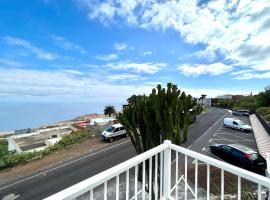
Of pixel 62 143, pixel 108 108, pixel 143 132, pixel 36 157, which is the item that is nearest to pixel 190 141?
pixel 62 143

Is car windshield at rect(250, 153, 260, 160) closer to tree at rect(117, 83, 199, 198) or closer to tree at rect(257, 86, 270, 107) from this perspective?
tree at rect(117, 83, 199, 198)

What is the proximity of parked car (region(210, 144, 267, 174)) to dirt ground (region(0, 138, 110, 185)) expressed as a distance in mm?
10555

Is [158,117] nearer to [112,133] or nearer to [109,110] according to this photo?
[112,133]

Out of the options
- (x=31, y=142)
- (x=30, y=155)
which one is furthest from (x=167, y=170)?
(x=31, y=142)

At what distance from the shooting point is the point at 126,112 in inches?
208

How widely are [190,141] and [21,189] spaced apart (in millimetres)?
14119

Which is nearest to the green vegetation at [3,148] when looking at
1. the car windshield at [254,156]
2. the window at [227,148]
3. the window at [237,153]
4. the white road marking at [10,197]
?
the white road marking at [10,197]

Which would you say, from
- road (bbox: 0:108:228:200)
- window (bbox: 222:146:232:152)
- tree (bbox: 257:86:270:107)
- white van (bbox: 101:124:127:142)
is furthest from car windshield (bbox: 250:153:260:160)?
tree (bbox: 257:86:270:107)

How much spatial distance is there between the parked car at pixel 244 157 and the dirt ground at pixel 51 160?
1056cm

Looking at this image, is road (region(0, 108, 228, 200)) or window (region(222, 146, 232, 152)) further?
window (region(222, 146, 232, 152))

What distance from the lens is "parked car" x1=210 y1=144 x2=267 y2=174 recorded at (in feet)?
38.7

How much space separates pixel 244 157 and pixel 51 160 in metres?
13.9

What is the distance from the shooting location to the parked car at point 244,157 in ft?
38.7

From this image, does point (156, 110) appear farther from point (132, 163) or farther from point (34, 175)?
point (34, 175)
